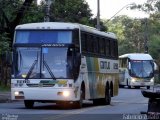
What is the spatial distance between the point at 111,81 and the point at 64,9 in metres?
17.8

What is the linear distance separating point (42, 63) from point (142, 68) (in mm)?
35671

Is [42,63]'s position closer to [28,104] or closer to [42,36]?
[42,36]

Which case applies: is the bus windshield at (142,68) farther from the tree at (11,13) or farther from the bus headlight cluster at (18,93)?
the bus headlight cluster at (18,93)

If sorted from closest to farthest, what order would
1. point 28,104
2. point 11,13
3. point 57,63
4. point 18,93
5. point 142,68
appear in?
point 57,63, point 18,93, point 28,104, point 11,13, point 142,68

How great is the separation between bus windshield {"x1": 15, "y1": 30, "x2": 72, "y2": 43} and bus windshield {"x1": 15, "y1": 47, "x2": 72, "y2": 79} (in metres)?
0.41

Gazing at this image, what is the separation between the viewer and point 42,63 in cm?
2431

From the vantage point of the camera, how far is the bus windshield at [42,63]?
2423 centimetres

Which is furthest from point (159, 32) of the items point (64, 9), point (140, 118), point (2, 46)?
point (140, 118)

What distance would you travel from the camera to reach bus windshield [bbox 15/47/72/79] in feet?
79.5

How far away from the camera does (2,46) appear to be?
37.3 m

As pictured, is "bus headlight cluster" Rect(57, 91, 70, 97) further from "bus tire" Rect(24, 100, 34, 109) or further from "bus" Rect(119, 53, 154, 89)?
"bus" Rect(119, 53, 154, 89)

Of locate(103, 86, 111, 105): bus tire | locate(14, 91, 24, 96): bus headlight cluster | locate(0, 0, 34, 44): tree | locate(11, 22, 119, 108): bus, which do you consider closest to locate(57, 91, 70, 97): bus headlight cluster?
locate(11, 22, 119, 108): bus

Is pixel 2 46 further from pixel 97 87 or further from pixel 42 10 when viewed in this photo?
pixel 97 87

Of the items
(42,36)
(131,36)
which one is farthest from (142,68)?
(131,36)
